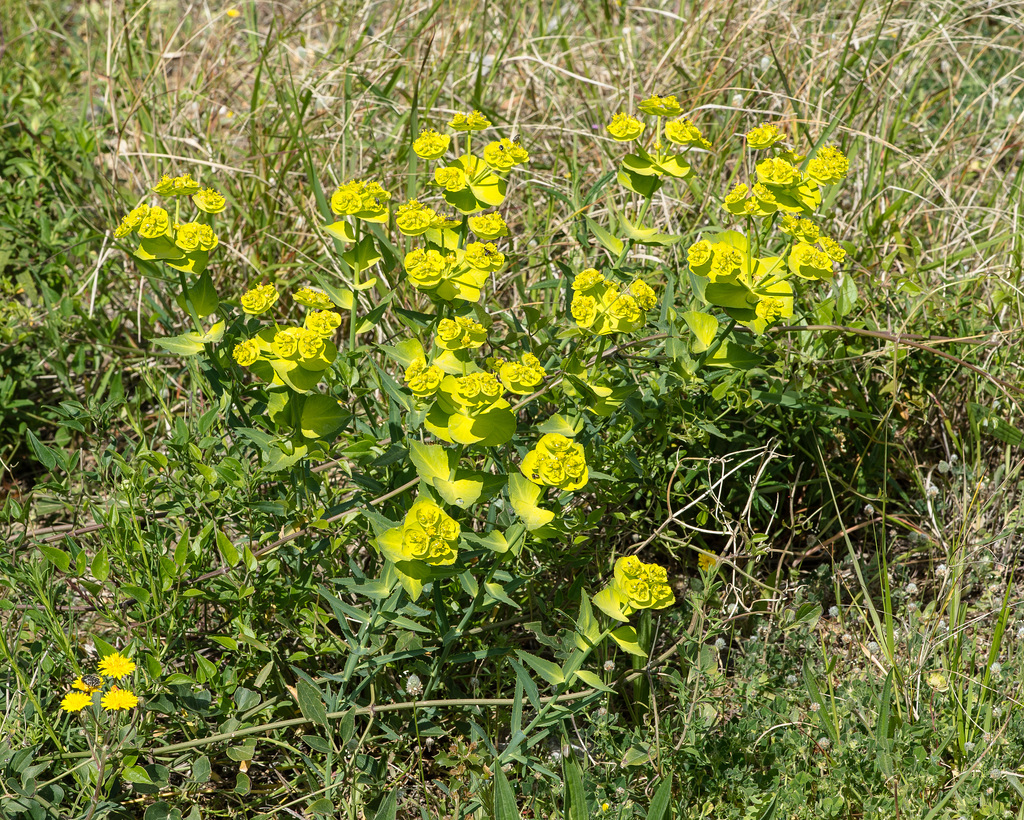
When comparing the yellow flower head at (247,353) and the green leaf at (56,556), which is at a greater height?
the yellow flower head at (247,353)

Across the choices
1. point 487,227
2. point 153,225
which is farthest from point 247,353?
point 487,227

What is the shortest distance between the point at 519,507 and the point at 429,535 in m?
0.16

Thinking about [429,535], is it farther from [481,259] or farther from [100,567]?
[100,567]

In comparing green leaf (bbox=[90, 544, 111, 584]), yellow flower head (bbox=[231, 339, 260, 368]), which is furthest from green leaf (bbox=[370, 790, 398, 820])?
yellow flower head (bbox=[231, 339, 260, 368])

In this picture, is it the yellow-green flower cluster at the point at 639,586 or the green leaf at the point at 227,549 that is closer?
the yellow-green flower cluster at the point at 639,586

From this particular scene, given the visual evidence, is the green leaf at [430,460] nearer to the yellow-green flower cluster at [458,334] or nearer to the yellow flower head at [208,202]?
the yellow-green flower cluster at [458,334]

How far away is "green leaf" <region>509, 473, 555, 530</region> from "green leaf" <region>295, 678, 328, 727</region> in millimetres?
485

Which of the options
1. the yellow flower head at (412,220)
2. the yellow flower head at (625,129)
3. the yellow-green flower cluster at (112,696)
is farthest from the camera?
the yellow flower head at (625,129)

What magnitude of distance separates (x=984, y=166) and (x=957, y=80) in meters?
0.61

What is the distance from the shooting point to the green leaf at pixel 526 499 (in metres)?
1.41

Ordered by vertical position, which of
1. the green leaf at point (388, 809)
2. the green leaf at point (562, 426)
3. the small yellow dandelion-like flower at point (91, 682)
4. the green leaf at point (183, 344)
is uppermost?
the green leaf at point (183, 344)

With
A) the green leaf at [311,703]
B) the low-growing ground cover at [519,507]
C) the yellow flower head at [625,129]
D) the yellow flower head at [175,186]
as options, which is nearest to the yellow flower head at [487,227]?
the low-growing ground cover at [519,507]

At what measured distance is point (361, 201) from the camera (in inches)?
60.6

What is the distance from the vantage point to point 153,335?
8.97ft
